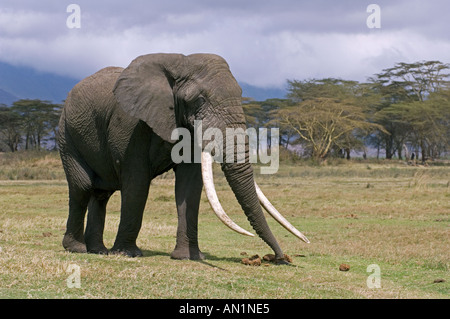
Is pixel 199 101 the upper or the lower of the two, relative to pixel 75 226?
upper

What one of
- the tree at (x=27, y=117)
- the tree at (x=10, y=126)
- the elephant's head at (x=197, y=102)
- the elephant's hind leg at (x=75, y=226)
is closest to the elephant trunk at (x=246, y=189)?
the elephant's head at (x=197, y=102)

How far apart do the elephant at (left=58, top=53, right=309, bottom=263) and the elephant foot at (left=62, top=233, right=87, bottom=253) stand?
15 mm

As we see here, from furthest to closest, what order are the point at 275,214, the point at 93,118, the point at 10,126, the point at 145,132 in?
the point at 10,126 < the point at 93,118 < the point at 145,132 < the point at 275,214

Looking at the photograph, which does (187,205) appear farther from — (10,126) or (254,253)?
(10,126)

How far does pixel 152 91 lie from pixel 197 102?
75 cm

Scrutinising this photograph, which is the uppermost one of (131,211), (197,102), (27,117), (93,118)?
(27,117)

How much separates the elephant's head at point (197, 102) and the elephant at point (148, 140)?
12mm

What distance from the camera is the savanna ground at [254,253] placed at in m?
6.50

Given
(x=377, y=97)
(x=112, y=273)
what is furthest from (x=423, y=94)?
(x=112, y=273)

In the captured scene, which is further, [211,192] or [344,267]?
[344,267]

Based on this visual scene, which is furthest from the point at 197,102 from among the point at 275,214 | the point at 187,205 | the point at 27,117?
the point at 27,117

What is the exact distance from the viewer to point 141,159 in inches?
342

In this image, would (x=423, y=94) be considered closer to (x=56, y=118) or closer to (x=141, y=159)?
(x=56, y=118)

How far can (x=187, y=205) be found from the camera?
A: 28.6ft
